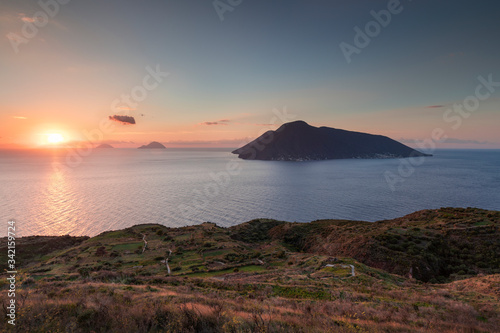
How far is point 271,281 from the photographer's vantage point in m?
20.7

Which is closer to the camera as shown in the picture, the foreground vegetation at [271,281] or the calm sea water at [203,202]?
the foreground vegetation at [271,281]

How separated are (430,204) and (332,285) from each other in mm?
97350

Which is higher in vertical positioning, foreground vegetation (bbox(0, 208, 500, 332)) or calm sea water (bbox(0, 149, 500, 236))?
foreground vegetation (bbox(0, 208, 500, 332))

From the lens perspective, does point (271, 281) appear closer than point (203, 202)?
Yes

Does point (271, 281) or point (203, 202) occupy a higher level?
point (271, 281)

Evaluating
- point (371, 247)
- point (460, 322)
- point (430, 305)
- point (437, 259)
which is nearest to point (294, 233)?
point (371, 247)

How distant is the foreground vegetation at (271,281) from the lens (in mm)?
8953

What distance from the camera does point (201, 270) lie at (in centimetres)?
2784

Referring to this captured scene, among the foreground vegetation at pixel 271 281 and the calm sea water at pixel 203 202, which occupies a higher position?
the foreground vegetation at pixel 271 281

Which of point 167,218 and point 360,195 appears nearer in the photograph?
point 167,218

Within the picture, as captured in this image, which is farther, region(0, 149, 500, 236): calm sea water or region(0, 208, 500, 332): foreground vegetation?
region(0, 149, 500, 236): calm sea water

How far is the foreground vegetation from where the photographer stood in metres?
8.95

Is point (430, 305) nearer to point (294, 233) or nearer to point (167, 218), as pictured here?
point (294, 233)

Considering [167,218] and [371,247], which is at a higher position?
[371,247]
